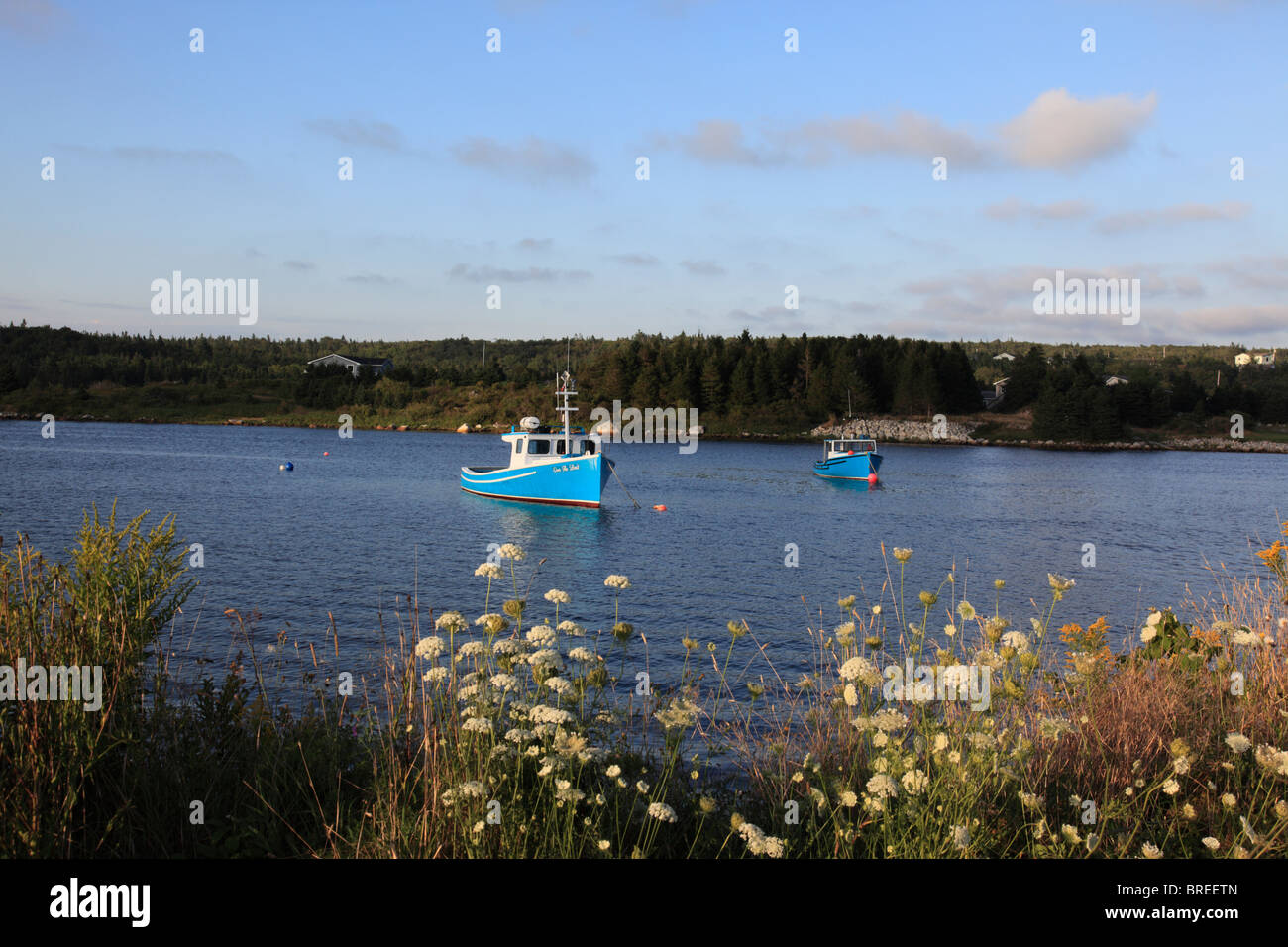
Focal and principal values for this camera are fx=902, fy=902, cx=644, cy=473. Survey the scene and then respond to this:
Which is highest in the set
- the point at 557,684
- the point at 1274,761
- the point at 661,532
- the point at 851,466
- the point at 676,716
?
the point at 557,684

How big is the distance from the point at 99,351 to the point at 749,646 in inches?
6756

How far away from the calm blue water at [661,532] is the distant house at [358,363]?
2817 inches

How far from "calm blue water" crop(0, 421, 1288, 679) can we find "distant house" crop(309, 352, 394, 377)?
71.5m

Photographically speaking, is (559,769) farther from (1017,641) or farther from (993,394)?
(993,394)

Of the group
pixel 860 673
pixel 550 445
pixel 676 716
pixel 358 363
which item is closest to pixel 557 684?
pixel 676 716

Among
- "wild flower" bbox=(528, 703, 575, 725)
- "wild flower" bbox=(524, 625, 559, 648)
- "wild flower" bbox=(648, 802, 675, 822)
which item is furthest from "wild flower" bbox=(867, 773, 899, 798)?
"wild flower" bbox=(524, 625, 559, 648)

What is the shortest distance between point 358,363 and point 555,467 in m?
122

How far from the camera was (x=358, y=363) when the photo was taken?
15288 cm

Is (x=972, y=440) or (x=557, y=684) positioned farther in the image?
(x=972, y=440)

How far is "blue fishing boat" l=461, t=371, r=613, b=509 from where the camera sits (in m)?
40.4

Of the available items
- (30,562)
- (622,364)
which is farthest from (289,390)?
A: (30,562)

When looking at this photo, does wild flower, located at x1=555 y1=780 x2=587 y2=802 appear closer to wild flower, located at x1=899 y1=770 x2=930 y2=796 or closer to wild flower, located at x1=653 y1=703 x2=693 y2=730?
wild flower, located at x1=653 y1=703 x2=693 y2=730
